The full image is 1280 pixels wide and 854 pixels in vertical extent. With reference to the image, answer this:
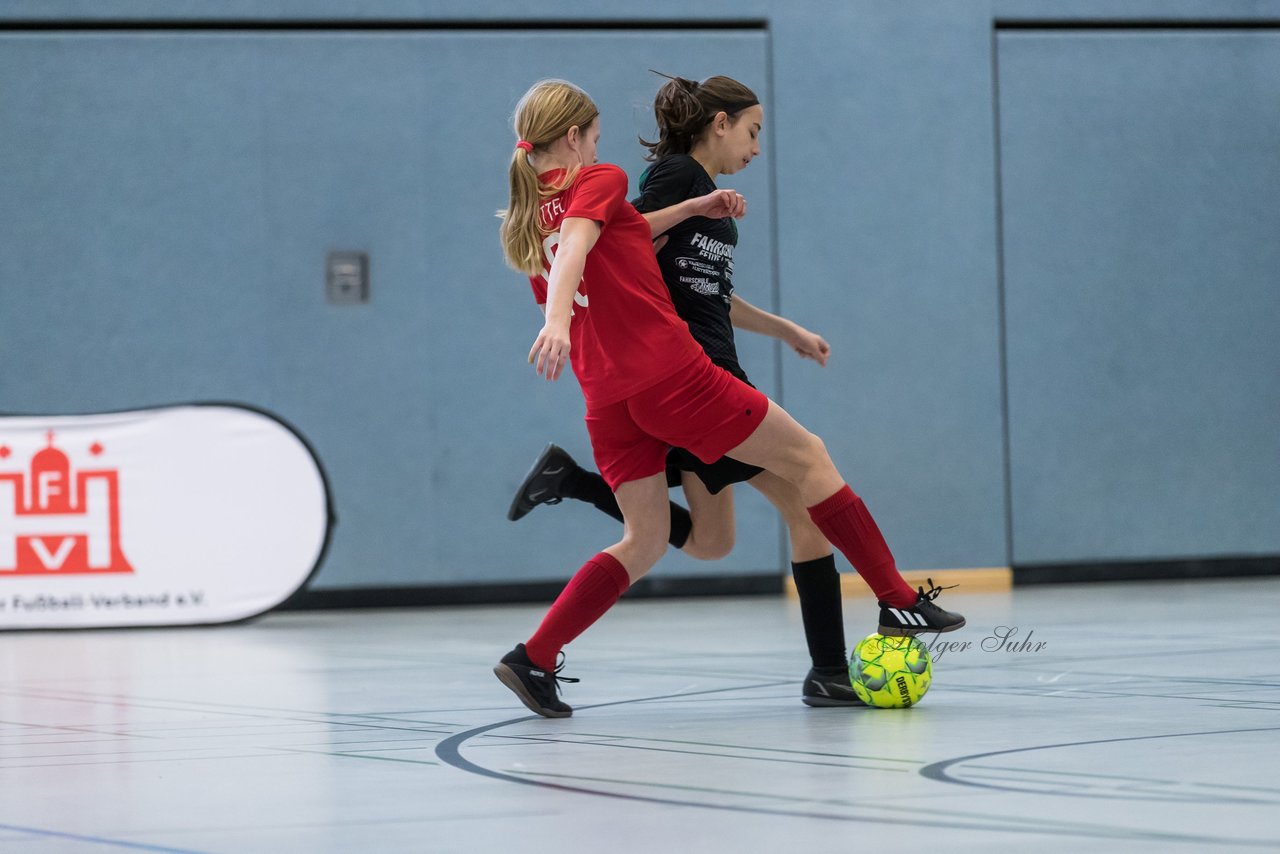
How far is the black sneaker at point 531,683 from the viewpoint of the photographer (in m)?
3.33

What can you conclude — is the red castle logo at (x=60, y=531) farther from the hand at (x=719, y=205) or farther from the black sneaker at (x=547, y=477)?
the hand at (x=719, y=205)

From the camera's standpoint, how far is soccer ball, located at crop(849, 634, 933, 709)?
130 inches

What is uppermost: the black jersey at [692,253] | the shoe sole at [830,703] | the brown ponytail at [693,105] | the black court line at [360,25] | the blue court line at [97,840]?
the black court line at [360,25]

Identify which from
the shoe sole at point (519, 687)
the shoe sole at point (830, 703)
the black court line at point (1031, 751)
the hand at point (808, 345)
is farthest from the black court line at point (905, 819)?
the hand at point (808, 345)

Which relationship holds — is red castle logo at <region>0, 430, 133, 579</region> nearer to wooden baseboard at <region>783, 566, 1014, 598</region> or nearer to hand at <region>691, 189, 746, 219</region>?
wooden baseboard at <region>783, 566, 1014, 598</region>

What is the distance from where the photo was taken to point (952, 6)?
26.0 feet

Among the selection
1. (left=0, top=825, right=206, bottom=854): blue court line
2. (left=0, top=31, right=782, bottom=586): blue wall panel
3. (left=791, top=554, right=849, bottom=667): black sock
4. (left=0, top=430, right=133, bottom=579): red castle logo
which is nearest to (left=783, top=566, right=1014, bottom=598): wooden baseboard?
(left=0, top=31, right=782, bottom=586): blue wall panel

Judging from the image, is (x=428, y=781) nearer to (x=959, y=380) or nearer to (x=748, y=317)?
(x=748, y=317)

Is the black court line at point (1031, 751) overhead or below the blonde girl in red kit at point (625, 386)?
below

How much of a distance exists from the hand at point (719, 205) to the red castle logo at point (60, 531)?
4019 mm

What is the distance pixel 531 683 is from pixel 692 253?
99 centimetres

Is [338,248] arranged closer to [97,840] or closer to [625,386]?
[625,386]

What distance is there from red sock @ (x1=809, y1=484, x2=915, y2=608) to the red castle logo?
4.15 m

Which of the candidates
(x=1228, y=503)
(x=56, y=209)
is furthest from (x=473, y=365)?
(x=1228, y=503)
